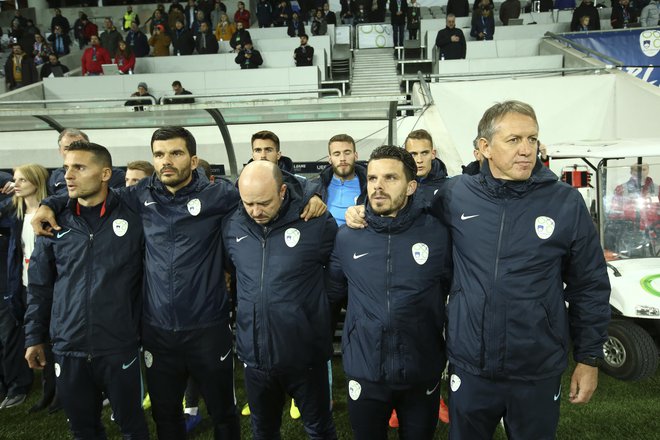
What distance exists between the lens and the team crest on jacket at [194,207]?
318cm

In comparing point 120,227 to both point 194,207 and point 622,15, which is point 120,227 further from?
point 622,15

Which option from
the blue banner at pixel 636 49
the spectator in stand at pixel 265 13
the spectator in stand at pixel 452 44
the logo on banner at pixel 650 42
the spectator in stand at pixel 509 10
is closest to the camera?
the blue banner at pixel 636 49

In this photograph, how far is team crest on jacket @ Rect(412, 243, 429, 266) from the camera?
2.73m

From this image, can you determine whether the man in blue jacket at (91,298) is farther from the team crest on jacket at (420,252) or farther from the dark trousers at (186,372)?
the team crest on jacket at (420,252)

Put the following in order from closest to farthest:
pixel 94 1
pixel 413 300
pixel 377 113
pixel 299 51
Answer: pixel 413 300
pixel 377 113
pixel 299 51
pixel 94 1

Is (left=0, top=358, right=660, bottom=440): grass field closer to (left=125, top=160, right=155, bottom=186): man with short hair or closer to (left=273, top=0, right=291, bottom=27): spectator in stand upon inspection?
(left=125, top=160, right=155, bottom=186): man with short hair

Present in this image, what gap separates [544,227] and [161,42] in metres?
16.9

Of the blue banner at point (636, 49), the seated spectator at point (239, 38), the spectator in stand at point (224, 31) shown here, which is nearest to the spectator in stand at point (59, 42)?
the spectator in stand at point (224, 31)

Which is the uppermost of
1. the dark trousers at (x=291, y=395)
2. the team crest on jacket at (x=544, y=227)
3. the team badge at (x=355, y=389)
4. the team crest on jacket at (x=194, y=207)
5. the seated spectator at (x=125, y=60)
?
the seated spectator at (x=125, y=60)

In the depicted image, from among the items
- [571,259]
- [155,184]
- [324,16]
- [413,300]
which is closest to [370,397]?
[413,300]

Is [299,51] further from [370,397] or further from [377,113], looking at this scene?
[370,397]

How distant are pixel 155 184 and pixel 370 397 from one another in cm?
172

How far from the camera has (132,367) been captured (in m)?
3.27

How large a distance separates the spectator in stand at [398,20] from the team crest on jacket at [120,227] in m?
15.6
